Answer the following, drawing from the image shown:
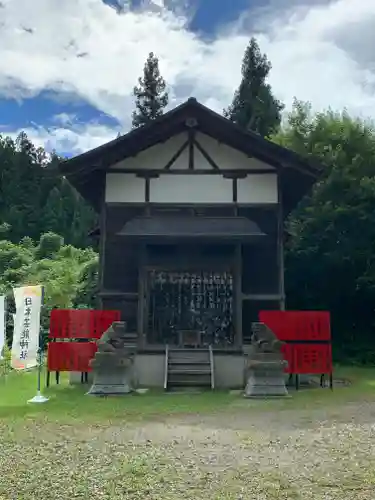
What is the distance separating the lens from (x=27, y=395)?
9.98 meters

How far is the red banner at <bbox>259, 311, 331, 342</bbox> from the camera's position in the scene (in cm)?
1038

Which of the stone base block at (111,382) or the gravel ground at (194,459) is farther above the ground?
the stone base block at (111,382)

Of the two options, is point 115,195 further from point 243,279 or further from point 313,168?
point 313,168

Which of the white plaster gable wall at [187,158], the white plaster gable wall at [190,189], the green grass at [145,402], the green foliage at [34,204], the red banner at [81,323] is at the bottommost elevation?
the green grass at [145,402]

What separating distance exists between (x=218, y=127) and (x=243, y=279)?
3.29 metres

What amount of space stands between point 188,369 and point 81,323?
2237mm

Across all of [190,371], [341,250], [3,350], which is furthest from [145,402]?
[341,250]

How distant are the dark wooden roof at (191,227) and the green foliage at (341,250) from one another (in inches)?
195

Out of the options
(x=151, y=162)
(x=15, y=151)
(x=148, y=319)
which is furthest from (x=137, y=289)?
(x=15, y=151)

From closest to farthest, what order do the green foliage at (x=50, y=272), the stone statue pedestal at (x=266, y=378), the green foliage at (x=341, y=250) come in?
1. the stone statue pedestal at (x=266, y=378)
2. the green foliage at (x=341, y=250)
3. the green foliage at (x=50, y=272)

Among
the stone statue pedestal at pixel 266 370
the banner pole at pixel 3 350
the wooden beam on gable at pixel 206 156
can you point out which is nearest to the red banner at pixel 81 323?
the banner pole at pixel 3 350

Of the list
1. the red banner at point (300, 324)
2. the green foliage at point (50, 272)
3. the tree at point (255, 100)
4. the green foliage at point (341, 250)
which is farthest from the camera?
the tree at point (255, 100)

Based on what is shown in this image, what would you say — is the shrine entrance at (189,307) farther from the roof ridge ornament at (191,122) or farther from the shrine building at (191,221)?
the roof ridge ornament at (191,122)

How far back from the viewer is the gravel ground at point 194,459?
427 centimetres
